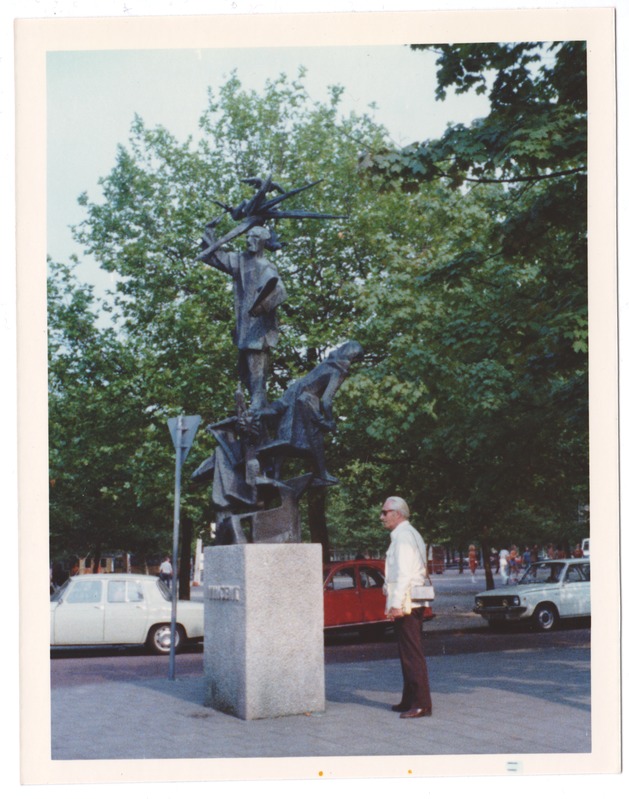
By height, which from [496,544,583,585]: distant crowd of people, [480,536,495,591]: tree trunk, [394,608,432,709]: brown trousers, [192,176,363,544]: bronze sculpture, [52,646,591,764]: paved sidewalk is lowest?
[496,544,583,585]: distant crowd of people

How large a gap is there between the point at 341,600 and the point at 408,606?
36.2 ft

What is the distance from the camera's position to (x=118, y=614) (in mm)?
17594

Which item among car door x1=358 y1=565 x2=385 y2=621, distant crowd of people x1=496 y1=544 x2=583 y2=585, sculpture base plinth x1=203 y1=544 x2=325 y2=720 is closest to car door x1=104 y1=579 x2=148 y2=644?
car door x1=358 y1=565 x2=385 y2=621

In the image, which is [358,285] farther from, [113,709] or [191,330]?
[113,709]

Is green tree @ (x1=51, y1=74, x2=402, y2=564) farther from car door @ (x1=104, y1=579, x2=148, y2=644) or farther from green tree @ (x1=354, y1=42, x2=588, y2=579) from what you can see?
car door @ (x1=104, y1=579, x2=148, y2=644)

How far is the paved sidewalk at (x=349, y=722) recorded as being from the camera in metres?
8.00

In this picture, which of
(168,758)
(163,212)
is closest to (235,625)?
(168,758)

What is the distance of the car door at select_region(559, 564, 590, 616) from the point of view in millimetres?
21094

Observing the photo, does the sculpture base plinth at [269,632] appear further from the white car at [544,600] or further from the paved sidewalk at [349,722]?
the white car at [544,600]

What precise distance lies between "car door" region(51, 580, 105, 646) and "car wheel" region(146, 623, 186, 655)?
0.84m

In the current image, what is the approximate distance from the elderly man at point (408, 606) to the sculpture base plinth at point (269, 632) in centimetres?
85

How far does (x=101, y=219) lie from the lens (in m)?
25.5

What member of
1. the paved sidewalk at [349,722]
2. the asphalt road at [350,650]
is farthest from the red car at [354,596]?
the paved sidewalk at [349,722]

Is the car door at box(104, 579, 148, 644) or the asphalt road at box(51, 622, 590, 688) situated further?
the car door at box(104, 579, 148, 644)
